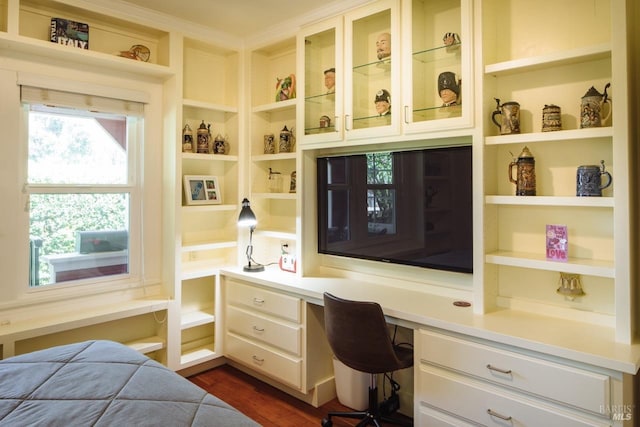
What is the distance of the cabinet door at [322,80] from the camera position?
9.16 feet

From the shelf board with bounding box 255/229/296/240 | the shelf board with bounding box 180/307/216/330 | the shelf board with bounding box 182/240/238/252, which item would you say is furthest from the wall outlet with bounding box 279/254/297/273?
the shelf board with bounding box 180/307/216/330

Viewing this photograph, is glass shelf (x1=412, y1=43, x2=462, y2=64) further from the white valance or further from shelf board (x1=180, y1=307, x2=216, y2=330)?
shelf board (x1=180, y1=307, x2=216, y2=330)

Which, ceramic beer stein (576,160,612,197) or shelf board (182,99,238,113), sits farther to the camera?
shelf board (182,99,238,113)

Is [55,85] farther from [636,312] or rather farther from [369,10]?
[636,312]

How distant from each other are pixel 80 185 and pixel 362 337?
214cm

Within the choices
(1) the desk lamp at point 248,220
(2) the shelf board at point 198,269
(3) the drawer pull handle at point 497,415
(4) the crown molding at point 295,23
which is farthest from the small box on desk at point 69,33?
(3) the drawer pull handle at point 497,415

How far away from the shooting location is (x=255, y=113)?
3.51 m

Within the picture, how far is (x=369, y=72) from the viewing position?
2.76m

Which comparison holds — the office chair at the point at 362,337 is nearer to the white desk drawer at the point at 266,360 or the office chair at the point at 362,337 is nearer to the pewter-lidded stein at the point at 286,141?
the white desk drawer at the point at 266,360

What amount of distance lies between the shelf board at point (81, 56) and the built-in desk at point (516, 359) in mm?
2239

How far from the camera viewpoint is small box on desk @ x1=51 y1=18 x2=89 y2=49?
263 cm

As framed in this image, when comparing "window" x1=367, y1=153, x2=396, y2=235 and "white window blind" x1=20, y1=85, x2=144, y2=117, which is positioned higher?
"white window blind" x1=20, y1=85, x2=144, y2=117

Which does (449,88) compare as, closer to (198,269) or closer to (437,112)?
(437,112)

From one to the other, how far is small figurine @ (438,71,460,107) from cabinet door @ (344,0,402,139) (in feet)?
0.99
